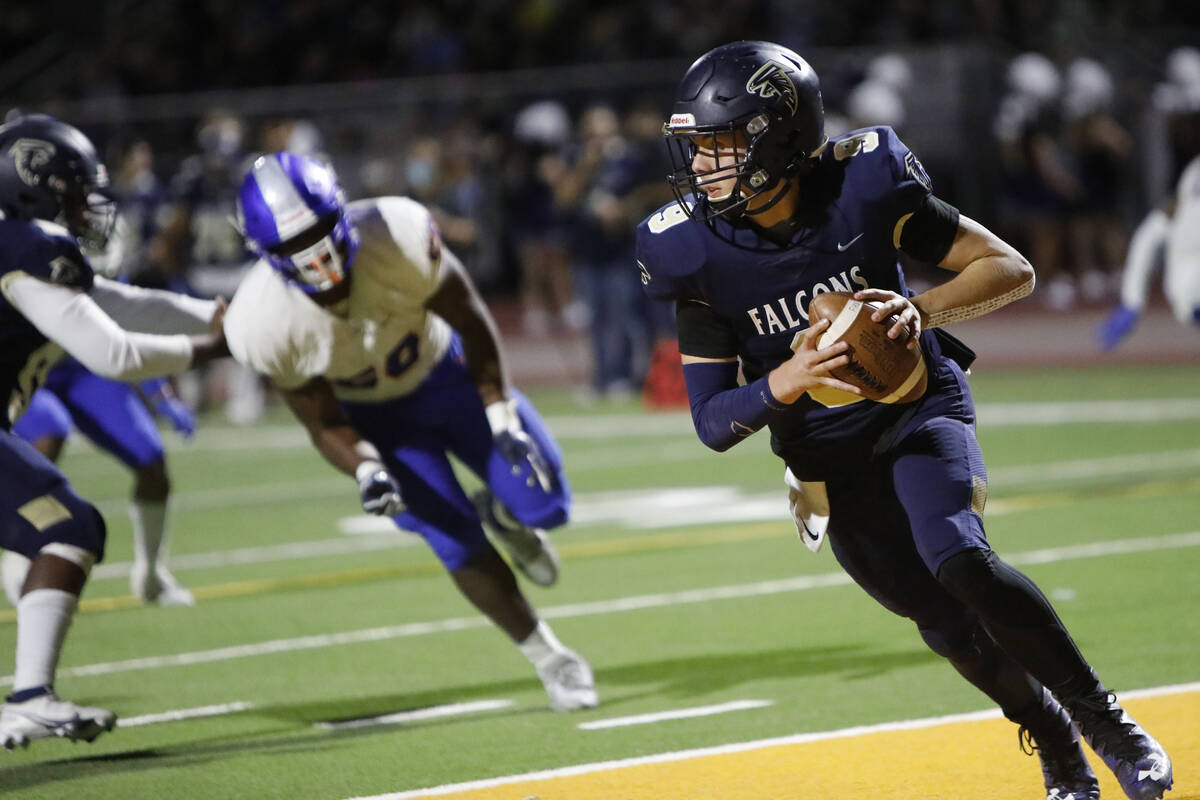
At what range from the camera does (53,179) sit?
5230mm

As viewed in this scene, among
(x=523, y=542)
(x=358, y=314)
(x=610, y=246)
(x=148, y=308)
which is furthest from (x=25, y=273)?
(x=610, y=246)

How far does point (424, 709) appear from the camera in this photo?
5426mm

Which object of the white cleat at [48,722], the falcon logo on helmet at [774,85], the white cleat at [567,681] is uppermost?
the falcon logo on helmet at [774,85]

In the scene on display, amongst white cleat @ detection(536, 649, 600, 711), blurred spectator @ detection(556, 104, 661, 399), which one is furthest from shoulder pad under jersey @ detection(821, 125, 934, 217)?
blurred spectator @ detection(556, 104, 661, 399)

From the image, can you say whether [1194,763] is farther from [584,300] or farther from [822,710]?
[584,300]

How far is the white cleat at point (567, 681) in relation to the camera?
17.4ft

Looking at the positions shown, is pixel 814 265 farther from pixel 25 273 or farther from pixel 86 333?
pixel 25 273

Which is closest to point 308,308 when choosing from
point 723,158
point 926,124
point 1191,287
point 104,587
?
point 723,158

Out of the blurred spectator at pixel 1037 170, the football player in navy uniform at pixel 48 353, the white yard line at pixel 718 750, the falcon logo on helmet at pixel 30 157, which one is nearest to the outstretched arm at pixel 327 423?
the football player in navy uniform at pixel 48 353

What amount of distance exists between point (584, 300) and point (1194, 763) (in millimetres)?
10366

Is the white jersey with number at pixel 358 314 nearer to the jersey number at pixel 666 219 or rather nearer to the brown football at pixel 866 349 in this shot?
the jersey number at pixel 666 219

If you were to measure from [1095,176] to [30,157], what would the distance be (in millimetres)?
14356

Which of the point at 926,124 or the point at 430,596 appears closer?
the point at 430,596

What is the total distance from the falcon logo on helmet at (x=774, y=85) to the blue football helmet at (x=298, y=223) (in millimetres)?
1595
